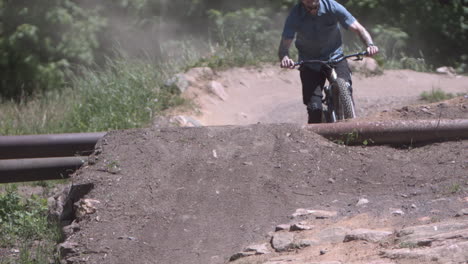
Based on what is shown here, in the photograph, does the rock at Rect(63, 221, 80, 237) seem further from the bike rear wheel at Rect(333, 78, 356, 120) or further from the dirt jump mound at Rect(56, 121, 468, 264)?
the bike rear wheel at Rect(333, 78, 356, 120)

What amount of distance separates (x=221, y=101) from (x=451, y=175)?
20.5 feet

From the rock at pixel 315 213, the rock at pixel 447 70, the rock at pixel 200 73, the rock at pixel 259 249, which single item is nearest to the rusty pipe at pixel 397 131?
the rock at pixel 315 213

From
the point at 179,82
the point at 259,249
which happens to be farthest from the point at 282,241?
the point at 179,82

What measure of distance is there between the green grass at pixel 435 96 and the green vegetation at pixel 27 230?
6.27m

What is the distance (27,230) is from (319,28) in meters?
3.10

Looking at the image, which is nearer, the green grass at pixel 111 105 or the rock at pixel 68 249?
the rock at pixel 68 249

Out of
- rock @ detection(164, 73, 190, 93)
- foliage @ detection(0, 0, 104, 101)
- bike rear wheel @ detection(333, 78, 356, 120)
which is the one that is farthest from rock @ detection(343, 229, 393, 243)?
foliage @ detection(0, 0, 104, 101)

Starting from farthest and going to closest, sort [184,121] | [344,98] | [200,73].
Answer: [200,73]
[184,121]
[344,98]

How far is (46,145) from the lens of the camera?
19.2ft

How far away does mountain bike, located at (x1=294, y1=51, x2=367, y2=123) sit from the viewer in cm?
624

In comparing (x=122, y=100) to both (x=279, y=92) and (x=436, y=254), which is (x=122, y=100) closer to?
(x=279, y=92)

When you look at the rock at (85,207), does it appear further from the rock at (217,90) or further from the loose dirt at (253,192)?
the rock at (217,90)

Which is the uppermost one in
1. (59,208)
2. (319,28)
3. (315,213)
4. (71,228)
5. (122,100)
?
(319,28)

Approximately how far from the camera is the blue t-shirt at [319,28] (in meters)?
6.32
